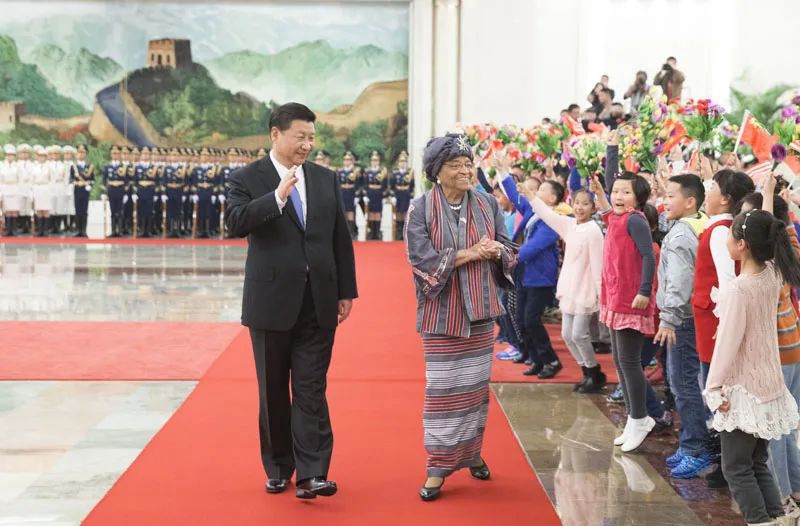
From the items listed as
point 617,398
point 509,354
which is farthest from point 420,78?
point 617,398

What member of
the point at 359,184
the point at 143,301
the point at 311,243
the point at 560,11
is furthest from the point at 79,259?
the point at 311,243

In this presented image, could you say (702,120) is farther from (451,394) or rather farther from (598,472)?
(451,394)

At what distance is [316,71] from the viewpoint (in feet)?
81.9

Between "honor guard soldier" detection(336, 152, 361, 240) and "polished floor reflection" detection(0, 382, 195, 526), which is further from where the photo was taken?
"honor guard soldier" detection(336, 152, 361, 240)

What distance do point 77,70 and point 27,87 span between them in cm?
123

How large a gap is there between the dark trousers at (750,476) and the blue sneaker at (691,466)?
0.95m

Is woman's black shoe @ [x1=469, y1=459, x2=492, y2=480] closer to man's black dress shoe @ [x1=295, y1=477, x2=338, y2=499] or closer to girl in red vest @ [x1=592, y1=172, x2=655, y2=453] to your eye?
man's black dress shoe @ [x1=295, y1=477, x2=338, y2=499]

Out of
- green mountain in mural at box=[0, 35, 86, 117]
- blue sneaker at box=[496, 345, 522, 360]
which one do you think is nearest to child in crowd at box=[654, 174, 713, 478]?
blue sneaker at box=[496, 345, 522, 360]

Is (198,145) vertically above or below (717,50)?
below

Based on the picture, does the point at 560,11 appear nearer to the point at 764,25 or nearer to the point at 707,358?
the point at 764,25

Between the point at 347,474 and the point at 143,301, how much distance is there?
6.53 meters

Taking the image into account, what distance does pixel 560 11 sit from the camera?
59.1ft

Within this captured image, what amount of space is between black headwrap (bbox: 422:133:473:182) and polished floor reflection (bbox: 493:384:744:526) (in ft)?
5.07

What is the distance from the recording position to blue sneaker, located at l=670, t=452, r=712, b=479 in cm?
482
